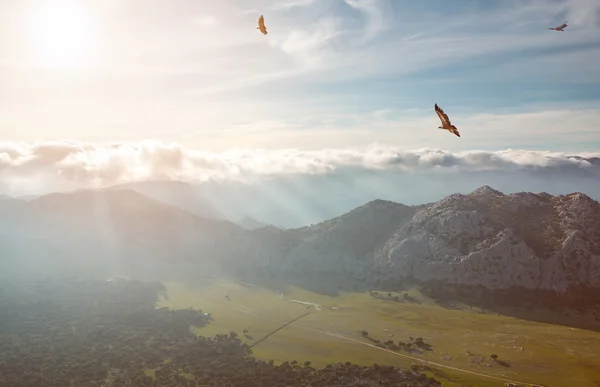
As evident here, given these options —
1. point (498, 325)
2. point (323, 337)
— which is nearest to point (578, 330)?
point (498, 325)

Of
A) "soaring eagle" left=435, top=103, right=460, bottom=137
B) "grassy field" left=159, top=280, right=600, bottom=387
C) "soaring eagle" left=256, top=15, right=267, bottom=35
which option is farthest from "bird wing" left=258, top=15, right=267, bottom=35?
"grassy field" left=159, top=280, right=600, bottom=387

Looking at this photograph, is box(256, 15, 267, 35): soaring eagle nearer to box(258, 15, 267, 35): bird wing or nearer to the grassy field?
box(258, 15, 267, 35): bird wing

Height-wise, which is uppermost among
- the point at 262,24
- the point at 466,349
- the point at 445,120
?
the point at 262,24

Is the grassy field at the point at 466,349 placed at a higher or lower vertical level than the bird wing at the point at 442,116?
lower

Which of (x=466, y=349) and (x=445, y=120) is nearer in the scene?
(x=445, y=120)

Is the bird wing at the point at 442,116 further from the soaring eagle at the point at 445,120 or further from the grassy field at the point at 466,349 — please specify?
the grassy field at the point at 466,349

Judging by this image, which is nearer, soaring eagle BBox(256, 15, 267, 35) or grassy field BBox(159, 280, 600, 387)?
soaring eagle BBox(256, 15, 267, 35)

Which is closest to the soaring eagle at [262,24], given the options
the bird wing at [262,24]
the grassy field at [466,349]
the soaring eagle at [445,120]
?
the bird wing at [262,24]

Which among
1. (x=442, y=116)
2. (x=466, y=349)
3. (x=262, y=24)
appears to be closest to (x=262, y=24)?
(x=262, y=24)

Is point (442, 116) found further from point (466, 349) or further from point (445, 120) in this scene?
point (466, 349)

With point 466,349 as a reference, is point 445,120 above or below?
above

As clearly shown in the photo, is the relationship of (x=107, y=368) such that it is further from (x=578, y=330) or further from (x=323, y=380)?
(x=578, y=330)
